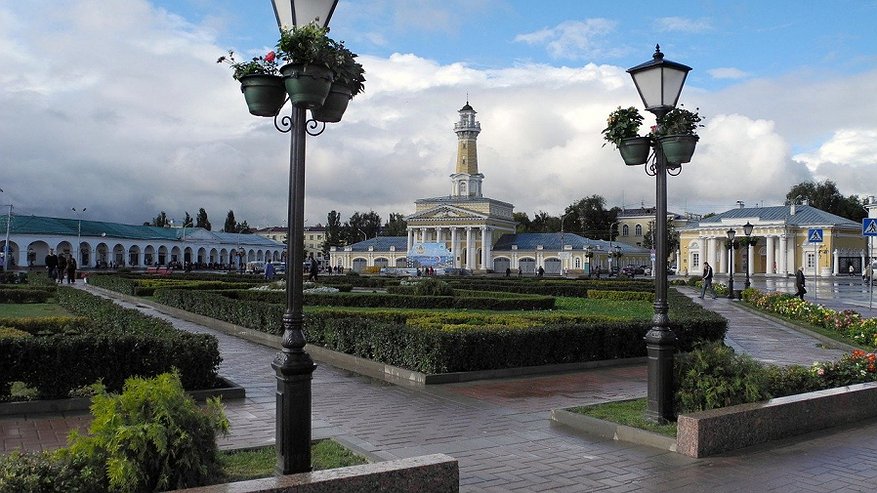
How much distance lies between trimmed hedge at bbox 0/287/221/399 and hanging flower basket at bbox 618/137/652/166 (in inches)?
225

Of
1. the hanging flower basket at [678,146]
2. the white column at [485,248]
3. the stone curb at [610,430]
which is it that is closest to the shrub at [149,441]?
the stone curb at [610,430]

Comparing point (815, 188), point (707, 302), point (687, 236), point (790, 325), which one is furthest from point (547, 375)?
point (815, 188)

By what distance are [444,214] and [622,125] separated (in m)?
94.7

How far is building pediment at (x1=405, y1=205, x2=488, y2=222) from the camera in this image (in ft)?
331

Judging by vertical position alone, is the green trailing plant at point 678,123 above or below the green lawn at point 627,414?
above

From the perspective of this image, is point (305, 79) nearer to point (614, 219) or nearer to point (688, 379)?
point (688, 379)

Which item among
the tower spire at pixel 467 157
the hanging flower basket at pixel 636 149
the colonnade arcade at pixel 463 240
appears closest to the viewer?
the hanging flower basket at pixel 636 149

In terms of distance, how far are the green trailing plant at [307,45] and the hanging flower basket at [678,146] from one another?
403 cm

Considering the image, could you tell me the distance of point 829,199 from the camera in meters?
107

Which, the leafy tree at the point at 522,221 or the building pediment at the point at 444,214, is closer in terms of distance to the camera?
the building pediment at the point at 444,214

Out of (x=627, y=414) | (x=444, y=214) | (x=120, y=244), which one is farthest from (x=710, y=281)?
(x=120, y=244)

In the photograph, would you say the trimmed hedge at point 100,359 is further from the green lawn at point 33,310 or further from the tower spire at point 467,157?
the tower spire at point 467,157

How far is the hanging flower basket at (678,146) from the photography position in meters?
7.42

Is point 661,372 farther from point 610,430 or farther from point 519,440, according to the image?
point 519,440
